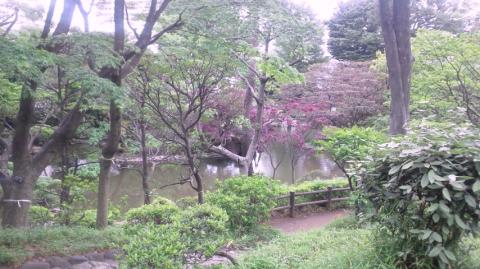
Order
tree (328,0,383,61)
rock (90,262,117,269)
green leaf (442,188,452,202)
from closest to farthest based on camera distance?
green leaf (442,188,452,202), rock (90,262,117,269), tree (328,0,383,61)

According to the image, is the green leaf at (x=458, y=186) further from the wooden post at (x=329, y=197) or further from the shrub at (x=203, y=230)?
the wooden post at (x=329, y=197)

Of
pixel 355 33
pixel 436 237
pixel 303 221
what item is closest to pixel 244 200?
pixel 303 221

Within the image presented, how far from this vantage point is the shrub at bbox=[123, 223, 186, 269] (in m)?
3.20

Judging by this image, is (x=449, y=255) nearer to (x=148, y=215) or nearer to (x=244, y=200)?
(x=148, y=215)

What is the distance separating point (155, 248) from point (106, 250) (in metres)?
3.11

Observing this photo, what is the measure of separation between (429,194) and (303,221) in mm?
6880

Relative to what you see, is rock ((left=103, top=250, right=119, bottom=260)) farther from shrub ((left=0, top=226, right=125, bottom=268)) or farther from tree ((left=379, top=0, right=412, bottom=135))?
tree ((left=379, top=0, right=412, bottom=135))

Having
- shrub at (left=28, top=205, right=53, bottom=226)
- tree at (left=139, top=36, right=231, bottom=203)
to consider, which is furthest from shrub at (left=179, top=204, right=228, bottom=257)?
shrub at (left=28, top=205, right=53, bottom=226)

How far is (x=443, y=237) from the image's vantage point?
2.86 meters

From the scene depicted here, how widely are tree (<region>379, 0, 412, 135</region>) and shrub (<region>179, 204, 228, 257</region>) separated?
13.1 feet

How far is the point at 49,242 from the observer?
5.65 m

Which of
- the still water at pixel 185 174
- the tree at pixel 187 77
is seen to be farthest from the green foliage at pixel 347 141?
the still water at pixel 185 174

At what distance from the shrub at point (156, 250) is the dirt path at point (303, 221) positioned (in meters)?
5.46

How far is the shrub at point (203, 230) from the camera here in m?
3.58
